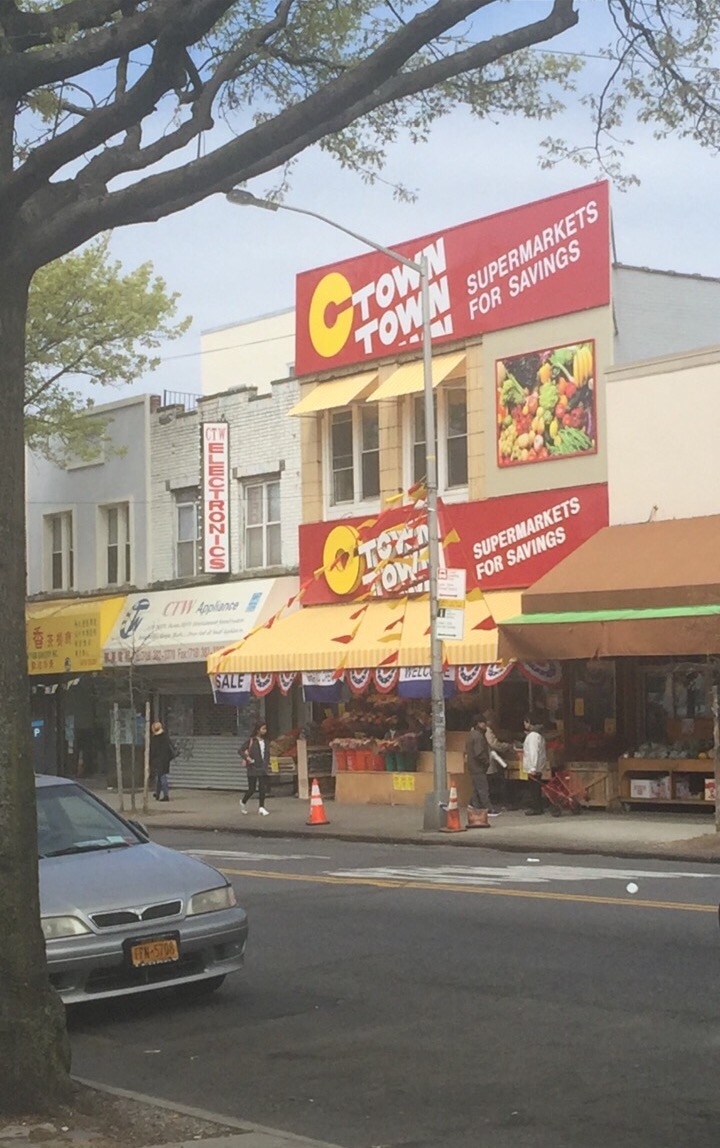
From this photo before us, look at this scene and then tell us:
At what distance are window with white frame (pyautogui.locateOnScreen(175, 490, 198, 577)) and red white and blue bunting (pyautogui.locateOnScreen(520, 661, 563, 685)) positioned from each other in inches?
433

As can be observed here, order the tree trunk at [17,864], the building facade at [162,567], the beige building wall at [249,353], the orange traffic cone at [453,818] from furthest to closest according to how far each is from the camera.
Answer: the beige building wall at [249,353] < the building facade at [162,567] < the orange traffic cone at [453,818] < the tree trunk at [17,864]

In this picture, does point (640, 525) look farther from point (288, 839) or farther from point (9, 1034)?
point (9, 1034)

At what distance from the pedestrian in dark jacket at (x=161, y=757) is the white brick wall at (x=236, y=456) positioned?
3.71m

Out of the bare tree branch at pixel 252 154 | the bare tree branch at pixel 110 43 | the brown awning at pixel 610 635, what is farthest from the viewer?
the brown awning at pixel 610 635

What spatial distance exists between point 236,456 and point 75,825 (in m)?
23.6

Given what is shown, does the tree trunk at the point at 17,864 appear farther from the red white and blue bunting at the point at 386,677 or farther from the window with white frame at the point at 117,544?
the window with white frame at the point at 117,544

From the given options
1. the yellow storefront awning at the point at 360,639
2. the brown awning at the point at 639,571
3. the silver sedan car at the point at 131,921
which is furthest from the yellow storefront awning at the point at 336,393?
the silver sedan car at the point at 131,921

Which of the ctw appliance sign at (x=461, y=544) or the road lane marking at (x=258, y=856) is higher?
the ctw appliance sign at (x=461, y=544)

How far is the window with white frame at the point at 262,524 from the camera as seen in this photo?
34.3 metres

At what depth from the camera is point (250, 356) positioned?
54.2 meters

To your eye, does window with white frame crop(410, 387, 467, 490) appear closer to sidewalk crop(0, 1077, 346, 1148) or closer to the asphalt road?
the asphalt road

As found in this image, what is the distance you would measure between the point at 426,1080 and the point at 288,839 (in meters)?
17.5

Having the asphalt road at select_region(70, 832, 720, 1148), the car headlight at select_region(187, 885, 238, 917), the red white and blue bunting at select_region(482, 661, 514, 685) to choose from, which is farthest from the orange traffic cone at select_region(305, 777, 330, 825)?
the car headlight at select_region(187, 885, 238, 917)

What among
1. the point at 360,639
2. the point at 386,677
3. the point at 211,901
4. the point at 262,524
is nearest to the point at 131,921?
the point at 211,901
